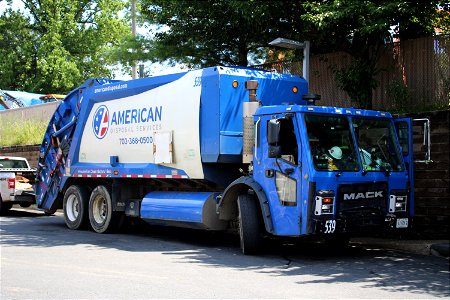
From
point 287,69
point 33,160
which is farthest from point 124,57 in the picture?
point 33,160

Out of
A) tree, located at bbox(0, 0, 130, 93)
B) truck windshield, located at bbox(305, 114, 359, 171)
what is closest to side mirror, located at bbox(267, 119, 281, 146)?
truck windshield, located at bbox(305, 114, 359, 171)

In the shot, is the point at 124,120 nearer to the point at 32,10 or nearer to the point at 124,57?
the point at 124,57

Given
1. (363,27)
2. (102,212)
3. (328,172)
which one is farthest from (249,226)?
(102,212)

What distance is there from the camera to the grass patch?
1000 inches

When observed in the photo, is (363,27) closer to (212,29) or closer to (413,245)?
(413,245)

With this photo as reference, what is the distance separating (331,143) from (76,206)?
730 cm

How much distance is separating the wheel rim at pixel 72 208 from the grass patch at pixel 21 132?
36.0ft

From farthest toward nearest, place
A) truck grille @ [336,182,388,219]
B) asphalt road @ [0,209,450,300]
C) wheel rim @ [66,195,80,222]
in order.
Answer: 1. wheel rim @ [66,195,80,222]
2. truck grille @ [336,182,388,219]
3. asphalt road @ [0,209,450,300]

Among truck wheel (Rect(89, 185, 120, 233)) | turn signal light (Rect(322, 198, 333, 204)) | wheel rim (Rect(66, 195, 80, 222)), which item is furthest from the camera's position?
wheel rim (Rect(66, 195, 80, 222))

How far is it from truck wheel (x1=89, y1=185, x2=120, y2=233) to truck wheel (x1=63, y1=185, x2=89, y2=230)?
0.25 m

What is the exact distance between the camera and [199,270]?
27.6 ft

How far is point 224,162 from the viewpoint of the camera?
34.4ft

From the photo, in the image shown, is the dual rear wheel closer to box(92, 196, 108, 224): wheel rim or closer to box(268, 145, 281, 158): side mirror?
box(92, 196, 108, 224): wheel rim

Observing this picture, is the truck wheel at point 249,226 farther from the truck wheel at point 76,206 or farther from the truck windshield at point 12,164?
the truck windshield at point 12,164
